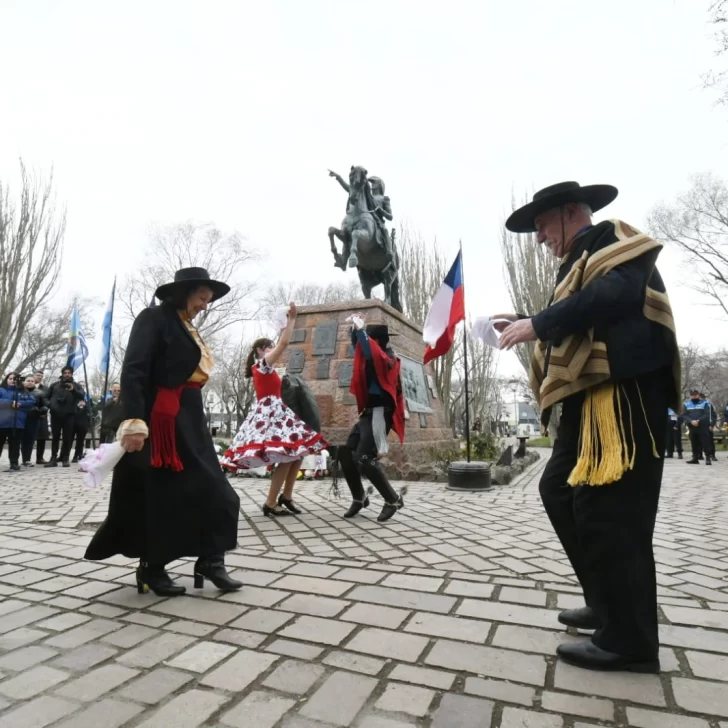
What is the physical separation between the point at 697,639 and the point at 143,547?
2.62 metres

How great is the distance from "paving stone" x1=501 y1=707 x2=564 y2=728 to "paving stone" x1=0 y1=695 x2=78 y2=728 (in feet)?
4.45

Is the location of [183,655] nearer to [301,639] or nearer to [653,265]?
[301,639]

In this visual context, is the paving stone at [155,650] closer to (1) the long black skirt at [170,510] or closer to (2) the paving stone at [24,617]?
(1) the long black skirt at [170,510]

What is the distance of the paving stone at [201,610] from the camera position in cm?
248

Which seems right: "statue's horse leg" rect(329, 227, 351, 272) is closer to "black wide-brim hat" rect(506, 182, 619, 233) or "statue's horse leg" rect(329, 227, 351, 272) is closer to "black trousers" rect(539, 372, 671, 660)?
"black wide-brim hat" rect(506, 182, 619, 233)

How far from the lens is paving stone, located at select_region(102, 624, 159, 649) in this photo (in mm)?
2195

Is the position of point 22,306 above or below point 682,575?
above

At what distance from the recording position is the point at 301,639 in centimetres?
223

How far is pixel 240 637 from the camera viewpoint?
225cm

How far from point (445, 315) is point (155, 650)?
5255 mm

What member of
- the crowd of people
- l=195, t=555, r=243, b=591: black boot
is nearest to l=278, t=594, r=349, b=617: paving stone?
l=195, t=555, r=243, b=591: black boot

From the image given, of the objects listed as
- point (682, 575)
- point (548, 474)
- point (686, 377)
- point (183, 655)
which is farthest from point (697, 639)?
point (686, 377)

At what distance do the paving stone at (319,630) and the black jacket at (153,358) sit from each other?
4.09 ft

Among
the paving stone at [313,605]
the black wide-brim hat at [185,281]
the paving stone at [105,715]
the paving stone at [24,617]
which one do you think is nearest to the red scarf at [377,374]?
the black wide-brim hat at [185,281]
